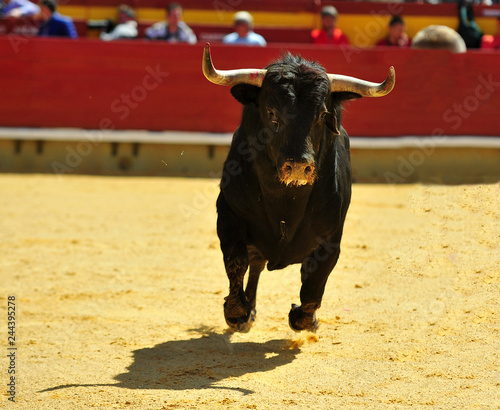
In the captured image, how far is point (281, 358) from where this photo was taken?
3582 millimetres

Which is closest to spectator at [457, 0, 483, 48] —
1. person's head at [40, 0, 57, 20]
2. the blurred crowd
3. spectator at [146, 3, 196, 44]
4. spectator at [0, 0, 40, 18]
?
the blurred crowd

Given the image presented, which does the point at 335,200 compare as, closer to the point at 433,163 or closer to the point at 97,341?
the point at 97,341

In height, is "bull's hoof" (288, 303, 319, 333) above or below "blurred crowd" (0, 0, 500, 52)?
below

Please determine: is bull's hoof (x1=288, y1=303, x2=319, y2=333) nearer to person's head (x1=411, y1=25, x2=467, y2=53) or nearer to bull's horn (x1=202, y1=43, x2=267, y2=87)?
bull's horn (x1=202, y1=43, x2=267, y2=87)

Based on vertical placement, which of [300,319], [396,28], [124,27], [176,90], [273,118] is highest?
[273,118]

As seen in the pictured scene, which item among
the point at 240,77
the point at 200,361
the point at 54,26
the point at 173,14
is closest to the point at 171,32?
the point at 173,14

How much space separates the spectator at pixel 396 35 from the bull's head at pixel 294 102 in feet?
19.6

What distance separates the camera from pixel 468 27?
9633 millimetres

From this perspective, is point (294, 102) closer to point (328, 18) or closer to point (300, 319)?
point (300, 319)

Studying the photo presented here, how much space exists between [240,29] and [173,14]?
0.78m

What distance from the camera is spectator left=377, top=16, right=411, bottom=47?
9297mm

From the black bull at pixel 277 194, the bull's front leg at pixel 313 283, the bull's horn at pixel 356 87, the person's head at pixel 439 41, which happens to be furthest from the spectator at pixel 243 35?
the bull's front leg at pixel 313 283

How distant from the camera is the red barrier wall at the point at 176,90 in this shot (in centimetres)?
906

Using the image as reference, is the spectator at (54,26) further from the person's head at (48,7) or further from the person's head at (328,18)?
the person's head at (328,18)
